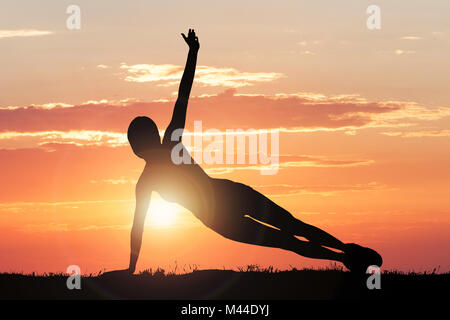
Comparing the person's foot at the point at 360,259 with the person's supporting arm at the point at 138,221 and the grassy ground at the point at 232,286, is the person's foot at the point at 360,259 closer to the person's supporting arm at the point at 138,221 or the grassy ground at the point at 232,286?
the grassy ground at the point at 232,286

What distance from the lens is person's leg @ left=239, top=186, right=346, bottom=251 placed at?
49.1 feet

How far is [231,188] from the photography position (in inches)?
589

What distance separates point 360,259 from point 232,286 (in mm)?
2867

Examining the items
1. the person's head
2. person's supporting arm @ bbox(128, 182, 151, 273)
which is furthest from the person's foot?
the person's head

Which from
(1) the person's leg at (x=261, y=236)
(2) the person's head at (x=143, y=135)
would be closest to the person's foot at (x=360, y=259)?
(1) the person's leg at (x=261, y=236)

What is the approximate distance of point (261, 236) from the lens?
15.1m

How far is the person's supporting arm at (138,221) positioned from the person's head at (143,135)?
86cm

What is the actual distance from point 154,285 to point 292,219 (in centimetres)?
337

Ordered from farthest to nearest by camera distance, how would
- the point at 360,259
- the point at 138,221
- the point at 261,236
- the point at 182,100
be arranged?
the point at 360,259 < the point at 138,221 < the point at 261,236 < the point at 182,100

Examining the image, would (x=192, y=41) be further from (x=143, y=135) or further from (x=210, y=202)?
(x=210, y=202)

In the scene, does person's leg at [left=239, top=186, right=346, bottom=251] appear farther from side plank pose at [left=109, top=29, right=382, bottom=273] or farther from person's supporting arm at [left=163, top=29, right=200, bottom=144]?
person's supporting arm at [left=163, top=29, right=200, bottom=144]

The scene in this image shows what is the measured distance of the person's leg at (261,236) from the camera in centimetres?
1501

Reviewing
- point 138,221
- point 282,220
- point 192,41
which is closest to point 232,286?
point 282,220
